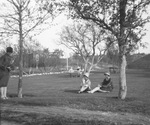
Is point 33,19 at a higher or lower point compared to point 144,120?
higher

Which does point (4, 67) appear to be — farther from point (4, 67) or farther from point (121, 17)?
point (121, 17)

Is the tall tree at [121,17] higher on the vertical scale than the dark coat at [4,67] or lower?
higher

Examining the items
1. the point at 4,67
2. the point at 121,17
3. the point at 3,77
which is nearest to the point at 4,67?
the point at 4,67

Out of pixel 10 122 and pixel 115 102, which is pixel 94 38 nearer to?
pixel 115 102

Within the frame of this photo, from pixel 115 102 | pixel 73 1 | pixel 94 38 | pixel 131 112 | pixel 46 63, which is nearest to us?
pixel 131 112

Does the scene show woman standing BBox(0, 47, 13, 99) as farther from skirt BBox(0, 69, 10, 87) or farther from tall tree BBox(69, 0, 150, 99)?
tall tree BBox(69, 0, 150, 99)

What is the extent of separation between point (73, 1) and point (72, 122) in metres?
4.68

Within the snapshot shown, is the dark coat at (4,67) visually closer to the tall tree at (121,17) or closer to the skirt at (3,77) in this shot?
the skirt at (3,77)

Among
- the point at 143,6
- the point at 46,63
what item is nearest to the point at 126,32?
the point at 143,6

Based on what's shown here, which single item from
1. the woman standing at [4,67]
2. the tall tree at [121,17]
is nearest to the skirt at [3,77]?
the woman standing at [4,67]

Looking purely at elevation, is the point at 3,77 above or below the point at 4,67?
below

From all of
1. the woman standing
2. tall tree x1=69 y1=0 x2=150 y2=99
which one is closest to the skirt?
the woman standing

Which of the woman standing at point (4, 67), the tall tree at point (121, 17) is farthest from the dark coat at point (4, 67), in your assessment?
the tall tree at point (121, 17)

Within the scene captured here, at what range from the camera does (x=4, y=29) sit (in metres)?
8.81
